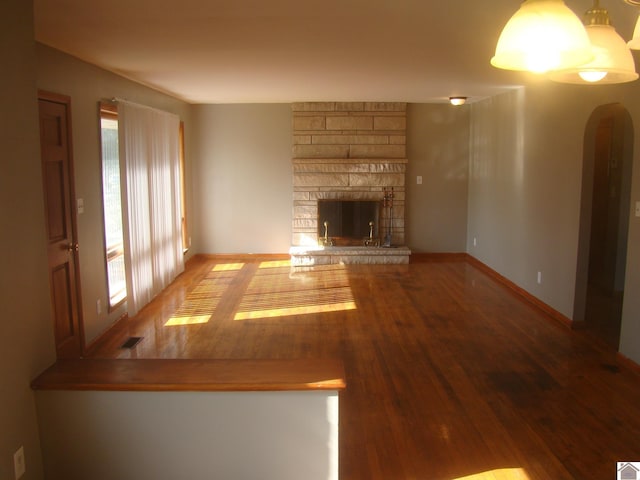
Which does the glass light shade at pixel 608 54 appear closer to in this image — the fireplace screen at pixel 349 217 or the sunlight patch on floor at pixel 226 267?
the sunlight patch on floor at pixel 226 267

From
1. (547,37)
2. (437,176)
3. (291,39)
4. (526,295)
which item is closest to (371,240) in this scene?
(437,176)

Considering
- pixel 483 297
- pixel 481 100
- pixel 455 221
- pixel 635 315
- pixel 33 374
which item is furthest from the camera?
pixel 455 221

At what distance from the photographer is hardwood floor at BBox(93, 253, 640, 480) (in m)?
3.05

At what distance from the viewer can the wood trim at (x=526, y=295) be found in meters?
5.23

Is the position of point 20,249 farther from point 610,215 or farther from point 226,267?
point 610,215

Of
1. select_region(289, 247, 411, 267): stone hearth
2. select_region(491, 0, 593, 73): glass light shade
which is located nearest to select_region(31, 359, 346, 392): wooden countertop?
select_region(491, 0, 593, 73): glass light shade

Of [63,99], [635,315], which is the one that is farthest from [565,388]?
[63,99]

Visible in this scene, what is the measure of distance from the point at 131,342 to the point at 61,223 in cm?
127

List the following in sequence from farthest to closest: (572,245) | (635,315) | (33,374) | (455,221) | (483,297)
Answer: (455,221), (483,297), (572,245), (635,315), (33,374)

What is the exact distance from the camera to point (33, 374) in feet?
7.80

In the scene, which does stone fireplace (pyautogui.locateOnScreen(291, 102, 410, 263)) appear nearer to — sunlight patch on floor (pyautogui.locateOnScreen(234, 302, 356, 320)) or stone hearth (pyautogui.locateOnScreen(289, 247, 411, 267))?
stone hearth (pyautogui.locateOnScreen(289, 247, 411, 267))

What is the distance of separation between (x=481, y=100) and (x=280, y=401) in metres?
6.70

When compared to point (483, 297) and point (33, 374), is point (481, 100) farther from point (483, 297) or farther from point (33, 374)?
point (33, 374)

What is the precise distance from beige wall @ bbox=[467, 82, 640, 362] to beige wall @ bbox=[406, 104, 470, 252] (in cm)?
50
